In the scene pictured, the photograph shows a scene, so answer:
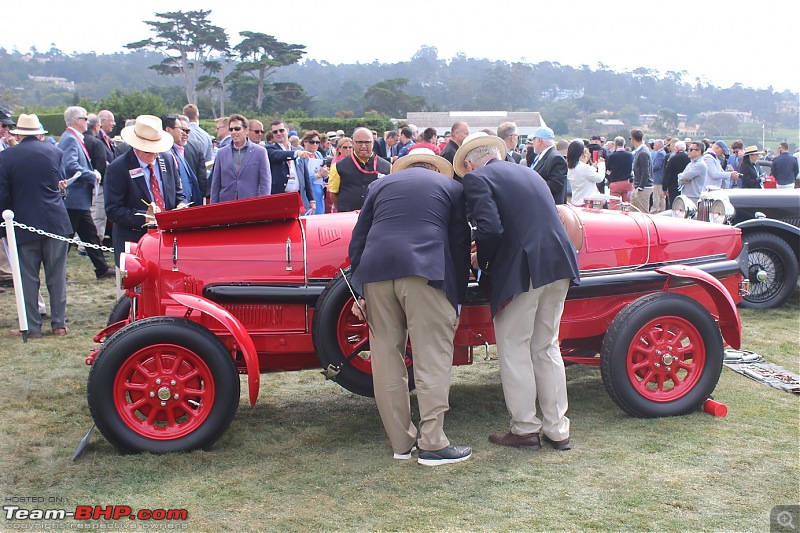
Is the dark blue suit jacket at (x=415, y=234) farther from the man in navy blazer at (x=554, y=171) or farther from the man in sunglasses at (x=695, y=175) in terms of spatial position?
the man in sunglasses at (x=695, y=175)

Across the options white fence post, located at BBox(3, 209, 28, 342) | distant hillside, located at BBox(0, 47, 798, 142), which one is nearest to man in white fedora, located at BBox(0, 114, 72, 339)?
white fence post, located at BBox(3, 209, 28, 342)

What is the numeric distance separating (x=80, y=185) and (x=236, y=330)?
20.3 feet

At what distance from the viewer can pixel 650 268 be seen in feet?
18.4

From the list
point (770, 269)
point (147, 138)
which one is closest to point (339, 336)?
point (147, 138)

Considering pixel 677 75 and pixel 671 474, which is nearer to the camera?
pixel 671 474

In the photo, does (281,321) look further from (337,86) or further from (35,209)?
(337,86)

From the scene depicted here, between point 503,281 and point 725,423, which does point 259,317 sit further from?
point 725,423

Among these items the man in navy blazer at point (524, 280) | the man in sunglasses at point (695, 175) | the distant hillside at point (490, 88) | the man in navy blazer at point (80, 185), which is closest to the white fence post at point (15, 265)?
the man in navy blazer at point (80, 185)

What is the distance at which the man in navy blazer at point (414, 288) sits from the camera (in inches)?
175

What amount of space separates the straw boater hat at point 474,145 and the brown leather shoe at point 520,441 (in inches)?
67.3

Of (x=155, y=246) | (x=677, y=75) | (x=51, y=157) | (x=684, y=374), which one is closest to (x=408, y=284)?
(x=155, y=246)

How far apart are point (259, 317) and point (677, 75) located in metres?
145

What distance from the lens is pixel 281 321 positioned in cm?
499

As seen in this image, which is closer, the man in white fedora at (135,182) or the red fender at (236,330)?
the red fender at (236,330)
